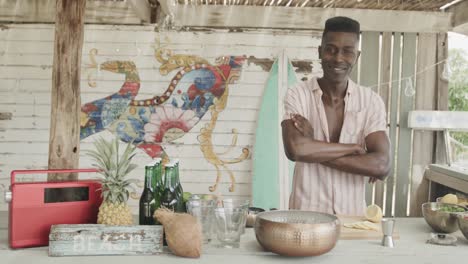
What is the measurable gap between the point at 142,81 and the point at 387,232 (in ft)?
12.6

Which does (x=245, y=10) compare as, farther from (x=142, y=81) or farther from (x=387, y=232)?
(x=387, y=232)

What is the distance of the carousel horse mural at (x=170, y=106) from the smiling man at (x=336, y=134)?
259 centimetres

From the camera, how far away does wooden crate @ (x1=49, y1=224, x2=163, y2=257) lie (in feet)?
5.76

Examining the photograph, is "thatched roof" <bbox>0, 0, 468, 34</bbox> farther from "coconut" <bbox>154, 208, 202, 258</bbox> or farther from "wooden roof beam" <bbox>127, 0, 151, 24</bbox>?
"coconut" <bbox>154, 208, 202, 258</bbox>

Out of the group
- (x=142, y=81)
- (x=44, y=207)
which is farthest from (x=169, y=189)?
(x=142, y=81)

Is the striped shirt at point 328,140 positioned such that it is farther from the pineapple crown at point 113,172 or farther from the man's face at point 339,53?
the pineapple crown at point 113,172

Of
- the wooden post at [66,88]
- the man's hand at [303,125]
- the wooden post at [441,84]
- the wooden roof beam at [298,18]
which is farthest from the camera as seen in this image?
the wooden post at [441,84]

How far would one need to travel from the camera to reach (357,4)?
5.46 metres

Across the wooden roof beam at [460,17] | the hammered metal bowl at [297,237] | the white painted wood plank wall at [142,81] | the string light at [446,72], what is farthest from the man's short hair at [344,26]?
the string light at [446,72]

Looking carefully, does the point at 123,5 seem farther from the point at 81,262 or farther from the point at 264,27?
the point at 81,262

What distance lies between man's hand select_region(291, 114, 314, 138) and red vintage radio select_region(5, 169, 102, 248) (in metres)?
1.13

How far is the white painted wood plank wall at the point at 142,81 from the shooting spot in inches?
208

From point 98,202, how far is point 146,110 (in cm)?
339

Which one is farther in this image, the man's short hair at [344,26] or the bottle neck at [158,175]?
the man's short hair at [344,26]
